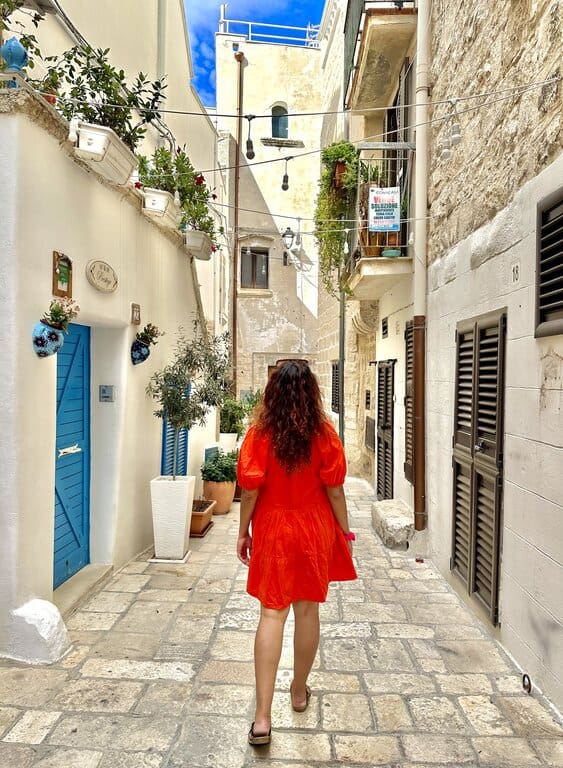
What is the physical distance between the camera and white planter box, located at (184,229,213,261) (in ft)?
19.7

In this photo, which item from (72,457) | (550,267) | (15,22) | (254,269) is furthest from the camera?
(254,269)

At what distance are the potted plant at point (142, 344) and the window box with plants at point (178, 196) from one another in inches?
42.2

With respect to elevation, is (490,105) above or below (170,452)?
above

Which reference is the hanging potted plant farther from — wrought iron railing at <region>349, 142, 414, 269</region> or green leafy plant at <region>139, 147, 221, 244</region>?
wrought iron railing at <region>349, 142, 414, 269</region>

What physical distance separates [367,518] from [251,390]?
888 cm

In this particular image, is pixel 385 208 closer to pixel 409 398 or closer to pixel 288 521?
pixel 409 398

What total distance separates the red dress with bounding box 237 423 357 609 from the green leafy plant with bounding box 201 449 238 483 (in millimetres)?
4540

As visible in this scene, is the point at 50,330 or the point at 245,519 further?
the point at 50,330

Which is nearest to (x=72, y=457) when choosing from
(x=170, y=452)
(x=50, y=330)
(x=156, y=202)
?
(x=50, y=330)

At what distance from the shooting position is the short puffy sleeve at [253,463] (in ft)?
7.97

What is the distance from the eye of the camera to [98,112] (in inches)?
151

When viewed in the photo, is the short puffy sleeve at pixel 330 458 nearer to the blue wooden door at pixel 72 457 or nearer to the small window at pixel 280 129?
the blue wooden door at pixel 72 457

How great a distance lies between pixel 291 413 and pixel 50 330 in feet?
5.54

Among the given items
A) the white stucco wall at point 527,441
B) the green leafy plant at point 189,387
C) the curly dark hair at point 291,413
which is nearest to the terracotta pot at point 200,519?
the green leafy plant at point 189,387
